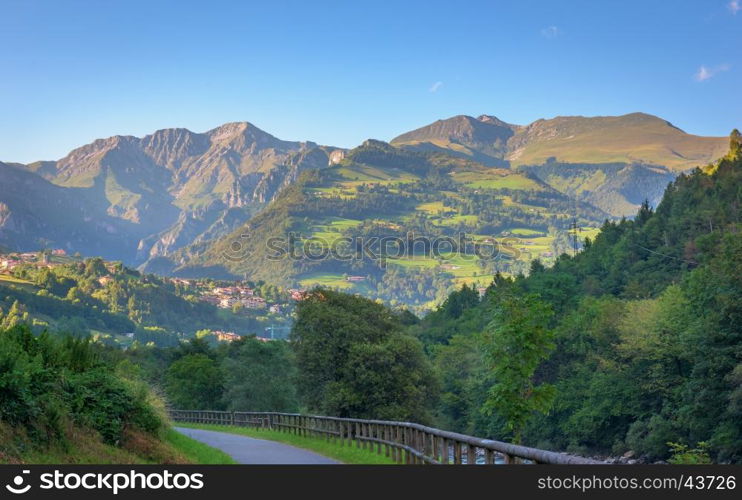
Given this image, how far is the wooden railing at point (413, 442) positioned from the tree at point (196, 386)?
7415 centimetres

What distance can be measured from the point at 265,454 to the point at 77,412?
11.5 meters

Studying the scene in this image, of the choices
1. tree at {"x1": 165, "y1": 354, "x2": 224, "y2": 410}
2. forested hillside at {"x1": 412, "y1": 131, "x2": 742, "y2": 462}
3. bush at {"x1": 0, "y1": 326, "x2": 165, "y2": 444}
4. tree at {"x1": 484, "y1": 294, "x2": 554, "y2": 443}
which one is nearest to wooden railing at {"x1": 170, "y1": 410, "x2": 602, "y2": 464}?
bush at {"x1": 0, "y1": 326, "x2": 165, "y2": 444}

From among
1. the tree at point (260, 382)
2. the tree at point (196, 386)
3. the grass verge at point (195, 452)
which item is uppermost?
the grass verge at point (195, 452)

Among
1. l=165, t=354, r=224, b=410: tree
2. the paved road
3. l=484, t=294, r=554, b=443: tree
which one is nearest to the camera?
the paved road

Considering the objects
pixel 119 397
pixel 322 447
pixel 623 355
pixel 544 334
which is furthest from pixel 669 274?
pixel 119 397

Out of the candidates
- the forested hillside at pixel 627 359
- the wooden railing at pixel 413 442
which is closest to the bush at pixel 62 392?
the wooden railing at pixel 413 442

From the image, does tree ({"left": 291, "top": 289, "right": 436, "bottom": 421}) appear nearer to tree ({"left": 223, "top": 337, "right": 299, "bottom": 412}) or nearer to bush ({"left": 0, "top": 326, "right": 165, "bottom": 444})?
tree ({"left": 223, "top": 337, "right": 299, "bottom": 412})

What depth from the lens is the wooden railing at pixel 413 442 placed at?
45.8ft

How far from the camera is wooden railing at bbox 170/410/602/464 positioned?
14.0 m

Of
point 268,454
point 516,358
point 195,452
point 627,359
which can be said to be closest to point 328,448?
point 268,454

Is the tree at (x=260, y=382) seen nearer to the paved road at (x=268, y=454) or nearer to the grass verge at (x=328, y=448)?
the grass verge at (x=328, y=448)

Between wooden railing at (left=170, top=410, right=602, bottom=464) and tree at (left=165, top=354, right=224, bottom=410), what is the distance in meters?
74.1

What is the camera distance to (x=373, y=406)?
246ft

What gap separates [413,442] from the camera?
23172 mm
